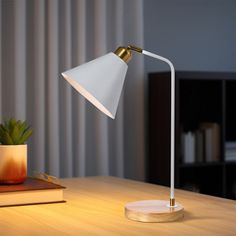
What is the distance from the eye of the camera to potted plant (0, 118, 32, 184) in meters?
1.98

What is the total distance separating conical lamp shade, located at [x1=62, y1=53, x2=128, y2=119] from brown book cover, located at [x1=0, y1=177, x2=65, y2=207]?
0.44 metres

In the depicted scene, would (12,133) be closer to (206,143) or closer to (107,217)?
(107,217)

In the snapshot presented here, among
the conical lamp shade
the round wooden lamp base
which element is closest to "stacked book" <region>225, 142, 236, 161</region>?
the round wooden lamp base

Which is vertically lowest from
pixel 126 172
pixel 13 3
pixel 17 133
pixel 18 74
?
pixel 126 172

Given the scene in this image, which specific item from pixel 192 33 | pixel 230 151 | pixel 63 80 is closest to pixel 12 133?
pixel 63 80

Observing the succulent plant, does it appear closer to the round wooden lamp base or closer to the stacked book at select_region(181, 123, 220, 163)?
the round wooden lamp base

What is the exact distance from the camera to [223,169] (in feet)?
12.5

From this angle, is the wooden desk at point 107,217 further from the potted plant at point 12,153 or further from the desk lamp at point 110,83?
the potted plant at point 12,153

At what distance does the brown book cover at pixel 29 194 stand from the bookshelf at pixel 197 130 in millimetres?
1679

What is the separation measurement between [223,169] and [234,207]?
199 centimetres

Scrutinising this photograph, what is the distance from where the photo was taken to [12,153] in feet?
6.51

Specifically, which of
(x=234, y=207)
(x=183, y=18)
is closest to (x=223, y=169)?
(x=183, y=18)

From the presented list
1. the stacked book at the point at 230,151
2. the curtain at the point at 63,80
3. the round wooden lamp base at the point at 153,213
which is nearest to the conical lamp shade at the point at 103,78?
the round wooden lamp base at the point at 153,213

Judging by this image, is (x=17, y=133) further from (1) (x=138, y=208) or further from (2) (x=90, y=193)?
(1) (x=138, y=208)
